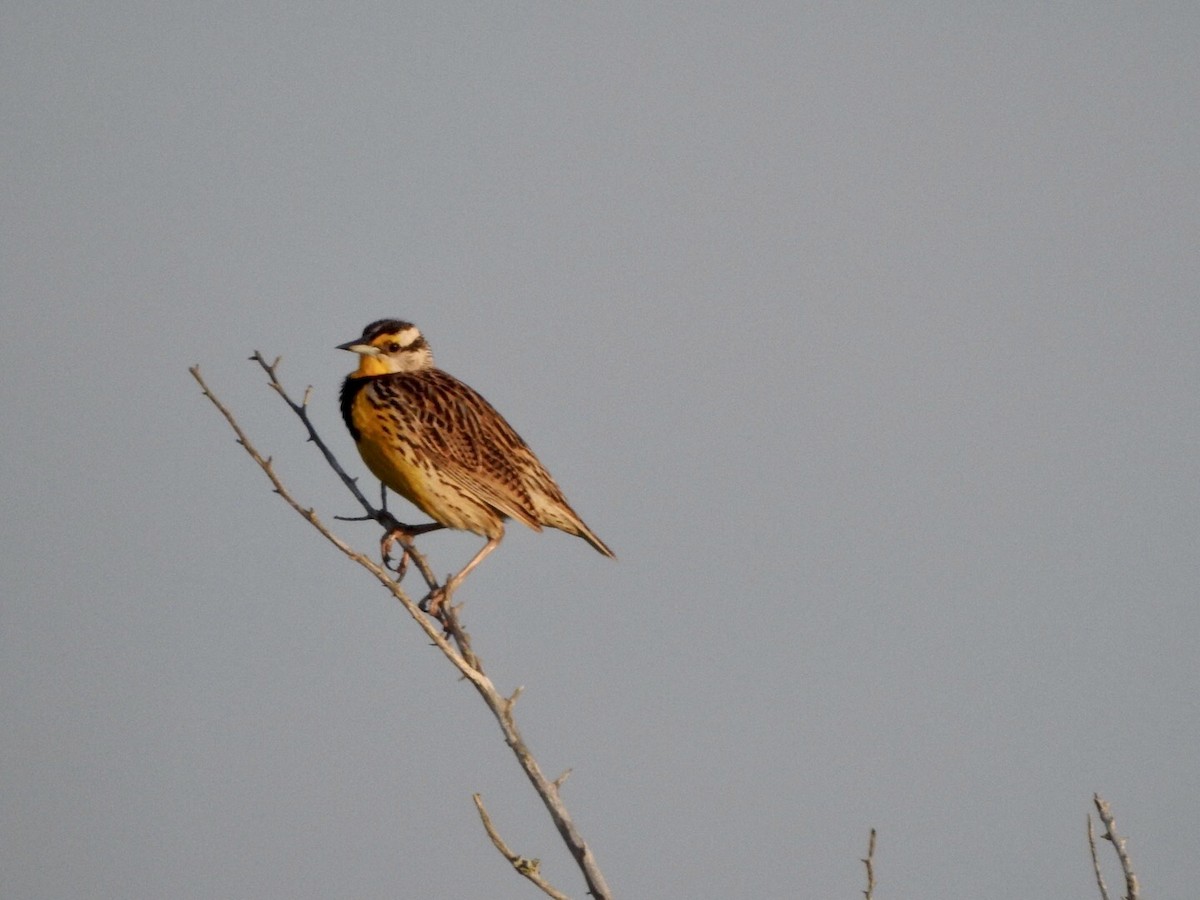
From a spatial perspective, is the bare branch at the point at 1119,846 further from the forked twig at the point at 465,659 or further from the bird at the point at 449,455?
the bird at the point at 449,455

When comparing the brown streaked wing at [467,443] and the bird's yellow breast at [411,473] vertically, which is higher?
the brown streaked wing at [467,443]

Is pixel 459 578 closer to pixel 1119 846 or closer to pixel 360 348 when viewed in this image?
pixel 360 348

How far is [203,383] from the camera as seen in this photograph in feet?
14.8

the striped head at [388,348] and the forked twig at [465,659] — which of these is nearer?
the forked twig at [465,659]

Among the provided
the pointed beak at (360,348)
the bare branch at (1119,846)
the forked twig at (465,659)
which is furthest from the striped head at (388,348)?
the bare branch at (1119,846)

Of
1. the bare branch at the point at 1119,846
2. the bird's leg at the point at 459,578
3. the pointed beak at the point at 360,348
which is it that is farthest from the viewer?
the pointed beak at the point at 360,348

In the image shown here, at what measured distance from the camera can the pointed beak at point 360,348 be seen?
663cm

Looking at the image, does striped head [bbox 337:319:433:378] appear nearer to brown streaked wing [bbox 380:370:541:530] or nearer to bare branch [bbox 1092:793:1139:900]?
brown streaked wing [bbox 380:370:541:530]

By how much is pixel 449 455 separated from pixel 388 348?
2.52 feet

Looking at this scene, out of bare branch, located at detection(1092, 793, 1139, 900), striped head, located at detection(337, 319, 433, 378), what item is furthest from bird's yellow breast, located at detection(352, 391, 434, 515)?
bare branch, located at detection(1092, 793, 1139, 900)

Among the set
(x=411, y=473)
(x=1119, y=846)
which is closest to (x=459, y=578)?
(x=411, y=473)

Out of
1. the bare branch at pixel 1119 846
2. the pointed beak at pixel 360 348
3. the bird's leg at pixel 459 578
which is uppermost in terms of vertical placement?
the pointed beak at pixel 360 348

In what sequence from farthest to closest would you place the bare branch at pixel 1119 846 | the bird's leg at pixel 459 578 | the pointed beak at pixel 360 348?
the pointed beak at pixel 360 348 < the bird's leg at pixel 459 578 < the bare branch at pixel 1119 846

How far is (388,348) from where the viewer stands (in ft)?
22.2
